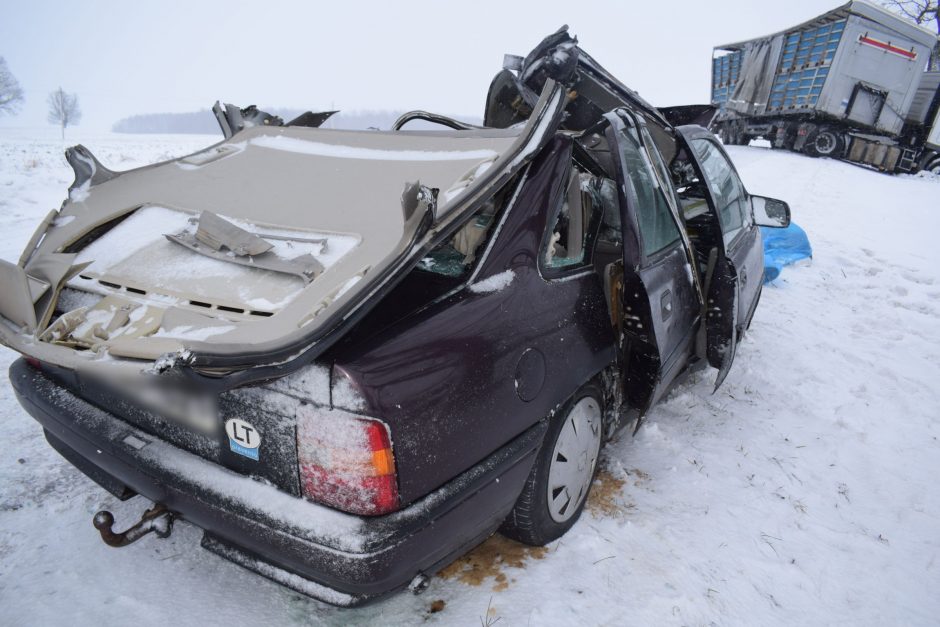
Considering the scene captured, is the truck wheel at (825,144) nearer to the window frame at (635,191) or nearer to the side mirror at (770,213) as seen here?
the side mirror at (770,213)

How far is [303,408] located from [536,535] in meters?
1.18

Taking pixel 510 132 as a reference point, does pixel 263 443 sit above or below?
below

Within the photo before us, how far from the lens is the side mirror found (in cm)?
386

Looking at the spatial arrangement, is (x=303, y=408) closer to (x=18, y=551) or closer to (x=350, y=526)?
(x=350, y=526)

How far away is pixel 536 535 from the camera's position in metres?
2.08

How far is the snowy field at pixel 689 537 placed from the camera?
186cm

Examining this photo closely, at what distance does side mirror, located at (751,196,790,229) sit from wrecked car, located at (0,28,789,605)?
1.44 m

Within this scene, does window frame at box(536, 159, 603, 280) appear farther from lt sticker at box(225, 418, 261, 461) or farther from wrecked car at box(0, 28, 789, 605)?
lt sticker at box(225, 418, 261, 461)

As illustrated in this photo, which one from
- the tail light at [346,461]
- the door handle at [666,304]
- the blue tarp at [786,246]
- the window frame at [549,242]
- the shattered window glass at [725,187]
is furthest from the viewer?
the blue tarp at [786,246]

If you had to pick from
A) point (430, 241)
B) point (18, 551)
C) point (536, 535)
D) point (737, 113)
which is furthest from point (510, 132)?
point (737, 113)

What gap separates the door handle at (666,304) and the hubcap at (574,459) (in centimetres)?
54

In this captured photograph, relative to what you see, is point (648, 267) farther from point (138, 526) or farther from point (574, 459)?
point (138, 526)

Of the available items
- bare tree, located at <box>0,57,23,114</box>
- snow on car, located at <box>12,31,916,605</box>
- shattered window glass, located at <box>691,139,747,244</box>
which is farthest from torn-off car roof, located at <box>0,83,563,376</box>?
bare tree, located at <box>0,57,23,114</box>

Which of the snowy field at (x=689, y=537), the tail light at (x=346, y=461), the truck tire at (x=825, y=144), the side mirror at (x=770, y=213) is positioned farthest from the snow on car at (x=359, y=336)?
the truck tire at (x=825, y=144)
